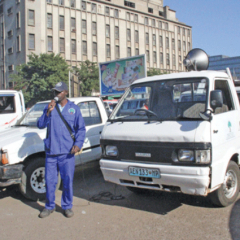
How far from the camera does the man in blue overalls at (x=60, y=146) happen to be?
4289mm

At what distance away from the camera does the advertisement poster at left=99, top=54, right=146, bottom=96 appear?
16359mm

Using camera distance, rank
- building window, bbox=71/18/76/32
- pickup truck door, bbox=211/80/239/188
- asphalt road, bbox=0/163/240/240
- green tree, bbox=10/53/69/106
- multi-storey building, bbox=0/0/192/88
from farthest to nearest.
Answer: building window, bbox=71/18/76/32 → multi-storey building, bbox=0/0/192/88 → green tree, bbox=10/53/69/106 → pickup truck door, bbox=211/80/239/188 → asphalt road, bbox=0/163/240/240

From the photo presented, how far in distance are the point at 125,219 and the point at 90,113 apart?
2840 millimetres

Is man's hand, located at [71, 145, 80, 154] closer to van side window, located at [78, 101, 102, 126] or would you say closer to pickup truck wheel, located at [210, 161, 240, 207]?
van side window, located at [78, 101, 102, 126]

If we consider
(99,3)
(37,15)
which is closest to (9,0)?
(37,15)

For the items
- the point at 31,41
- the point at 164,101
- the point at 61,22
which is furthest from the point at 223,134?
the point at 61,22

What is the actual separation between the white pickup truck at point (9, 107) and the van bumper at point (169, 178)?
22.4 ft

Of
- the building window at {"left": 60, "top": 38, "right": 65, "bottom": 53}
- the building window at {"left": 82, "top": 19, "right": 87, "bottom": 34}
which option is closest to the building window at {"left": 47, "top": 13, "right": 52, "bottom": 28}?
the building window at {"left": 60, "top": 38, "right": 65, "bottom": 53}

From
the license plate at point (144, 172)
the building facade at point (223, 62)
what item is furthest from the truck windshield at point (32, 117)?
the building facade at point (223, 62)

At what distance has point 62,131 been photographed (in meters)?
4.30

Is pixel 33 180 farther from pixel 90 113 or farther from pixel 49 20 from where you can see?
pixel 49 20

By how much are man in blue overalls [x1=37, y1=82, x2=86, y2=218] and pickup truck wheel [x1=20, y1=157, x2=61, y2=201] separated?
0.79m

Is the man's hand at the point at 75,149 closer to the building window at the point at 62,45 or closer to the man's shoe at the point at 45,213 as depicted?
the man's shoe at the point at 45,213

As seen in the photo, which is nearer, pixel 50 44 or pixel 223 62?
pixel 50 44
